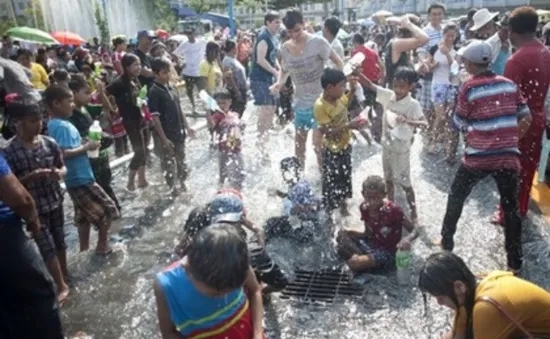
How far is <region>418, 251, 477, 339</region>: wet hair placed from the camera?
8.00ft

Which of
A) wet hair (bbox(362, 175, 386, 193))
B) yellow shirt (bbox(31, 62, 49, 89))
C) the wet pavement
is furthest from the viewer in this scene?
yellow shirt (bbox(31, 62, 49, 89))

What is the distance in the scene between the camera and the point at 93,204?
15.7ft

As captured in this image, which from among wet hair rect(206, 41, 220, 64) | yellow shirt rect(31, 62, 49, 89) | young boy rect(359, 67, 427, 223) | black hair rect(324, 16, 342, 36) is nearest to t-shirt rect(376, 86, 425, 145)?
young boy rect(359, 67, 427, 223)

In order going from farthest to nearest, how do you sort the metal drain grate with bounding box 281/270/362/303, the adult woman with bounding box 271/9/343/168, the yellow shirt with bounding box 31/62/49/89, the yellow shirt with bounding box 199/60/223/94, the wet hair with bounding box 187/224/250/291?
the yellow shirt with bounding box 31/62/49/89 < the yellow shirt with bounding box 199/60/223/94 < the adult woman with bounding box 271/9/343/168 < the metal drain grate with bounding box 281/270/362/303 < the wet hair with bounding box 187/224/250/291

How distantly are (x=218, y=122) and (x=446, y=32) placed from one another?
362 centimetres

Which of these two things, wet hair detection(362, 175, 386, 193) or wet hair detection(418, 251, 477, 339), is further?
wet hair detection(362, 175, 386, 193)

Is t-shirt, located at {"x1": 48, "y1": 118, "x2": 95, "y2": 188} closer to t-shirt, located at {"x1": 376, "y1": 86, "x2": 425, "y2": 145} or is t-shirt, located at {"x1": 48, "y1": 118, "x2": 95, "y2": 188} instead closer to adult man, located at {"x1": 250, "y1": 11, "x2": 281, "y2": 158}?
t-shirt, located at {"x1": 376, "y1": 86, "x2": 425, "y2": 145}

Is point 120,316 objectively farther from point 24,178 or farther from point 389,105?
point 389,105

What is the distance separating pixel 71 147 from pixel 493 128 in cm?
347

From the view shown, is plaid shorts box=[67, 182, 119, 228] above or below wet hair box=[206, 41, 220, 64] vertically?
below

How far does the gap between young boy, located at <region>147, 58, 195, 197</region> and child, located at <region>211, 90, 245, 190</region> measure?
50 centimetres

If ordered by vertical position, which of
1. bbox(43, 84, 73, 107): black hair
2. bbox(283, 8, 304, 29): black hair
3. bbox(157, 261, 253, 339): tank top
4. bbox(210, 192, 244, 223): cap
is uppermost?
bbox(283, 8, 304, 29): black hair

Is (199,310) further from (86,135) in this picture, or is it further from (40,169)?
(86,135)

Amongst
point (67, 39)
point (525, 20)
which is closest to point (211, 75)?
point (525, 20)
